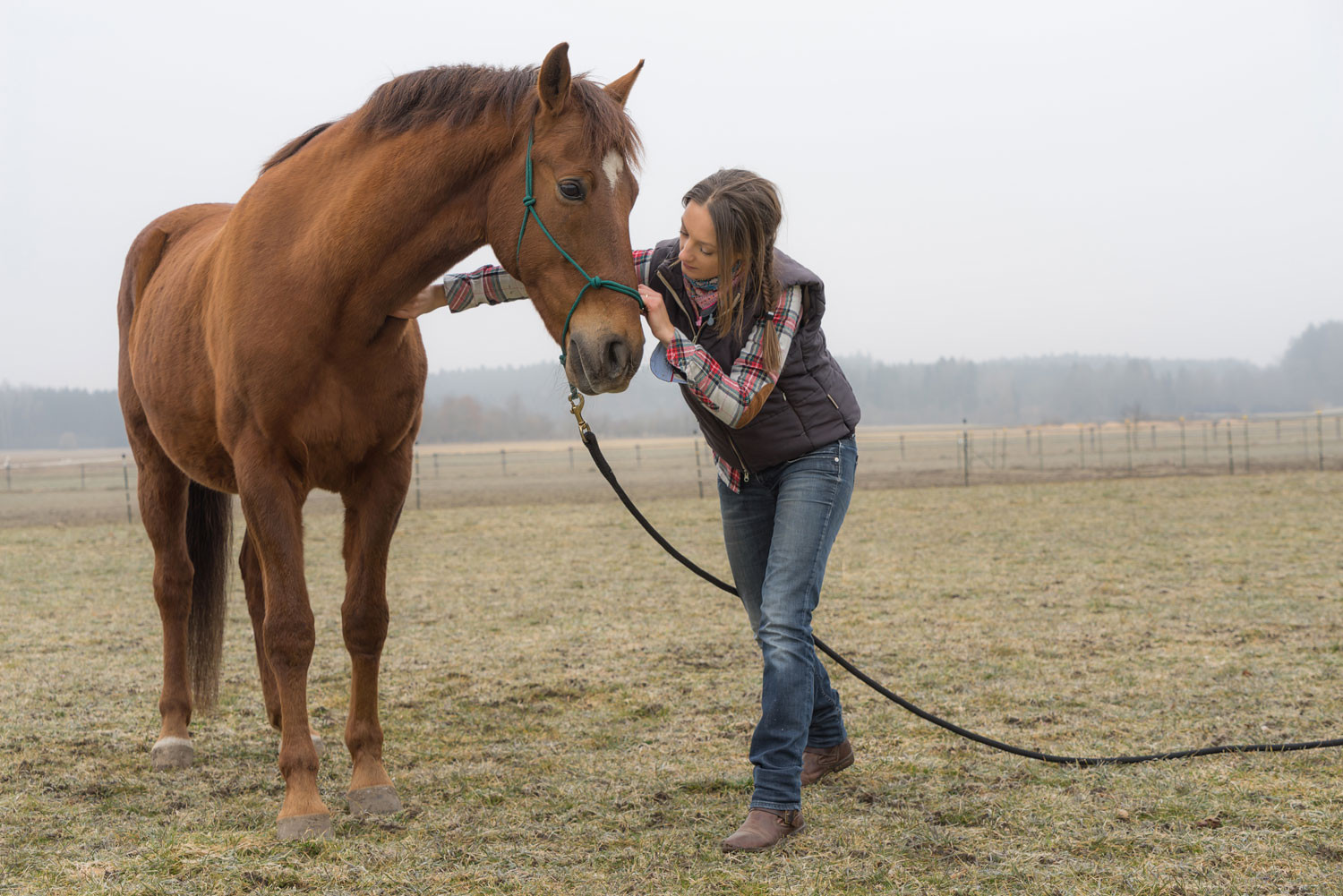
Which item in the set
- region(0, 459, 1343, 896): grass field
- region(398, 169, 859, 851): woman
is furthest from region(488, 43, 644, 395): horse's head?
region(0, 459, 1343, 896): grass field

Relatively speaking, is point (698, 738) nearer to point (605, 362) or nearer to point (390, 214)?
point (605, 362)

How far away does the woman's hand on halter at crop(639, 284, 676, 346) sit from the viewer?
2.71 m

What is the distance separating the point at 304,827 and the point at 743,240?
2272mm

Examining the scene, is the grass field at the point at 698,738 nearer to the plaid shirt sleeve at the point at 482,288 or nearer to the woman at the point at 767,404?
the woman at the point at 767,404

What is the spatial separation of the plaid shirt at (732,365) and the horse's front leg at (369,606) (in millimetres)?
1161

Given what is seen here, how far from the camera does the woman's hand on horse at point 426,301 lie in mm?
3227

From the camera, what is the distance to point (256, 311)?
10.2 ft

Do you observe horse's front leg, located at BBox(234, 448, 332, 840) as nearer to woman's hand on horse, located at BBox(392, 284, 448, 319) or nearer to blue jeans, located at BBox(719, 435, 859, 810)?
woman's hand on horse, located at BBox(392, 284, 448, 319)

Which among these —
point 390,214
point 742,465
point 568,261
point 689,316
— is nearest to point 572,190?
point 568,261

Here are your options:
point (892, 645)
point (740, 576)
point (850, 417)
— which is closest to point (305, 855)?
point (740, 576)

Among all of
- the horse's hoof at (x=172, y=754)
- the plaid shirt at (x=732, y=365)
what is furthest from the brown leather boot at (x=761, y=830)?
the horse's hoof at (x=172, y=754)

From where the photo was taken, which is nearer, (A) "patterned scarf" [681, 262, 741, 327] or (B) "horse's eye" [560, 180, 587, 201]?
(B) "horse's eye" [560, 180, 587, 201]

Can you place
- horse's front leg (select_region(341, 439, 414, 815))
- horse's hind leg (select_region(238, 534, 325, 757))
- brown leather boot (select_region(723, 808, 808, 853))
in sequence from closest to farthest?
brown leather boot (select_region(723, 808, 808, 853)) < horse's front leg (select_region(341, 439, 414, 815)) < horse's hind leg (select_region(238, 534, 325, 757))

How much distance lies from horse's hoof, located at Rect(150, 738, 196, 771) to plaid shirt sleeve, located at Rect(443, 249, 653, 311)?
220 cm
